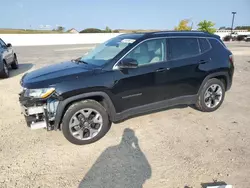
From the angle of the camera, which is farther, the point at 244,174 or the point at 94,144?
the point at 94,144

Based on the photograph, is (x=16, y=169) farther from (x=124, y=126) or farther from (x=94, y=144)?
(x=124, y=126)

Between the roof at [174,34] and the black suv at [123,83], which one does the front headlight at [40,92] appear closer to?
the black suv at [123,83]

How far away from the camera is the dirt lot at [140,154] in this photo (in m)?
2.65

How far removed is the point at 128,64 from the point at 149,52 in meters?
0.65

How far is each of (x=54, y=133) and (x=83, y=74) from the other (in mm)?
1302

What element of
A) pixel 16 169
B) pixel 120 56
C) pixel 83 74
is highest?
pixel 120 56

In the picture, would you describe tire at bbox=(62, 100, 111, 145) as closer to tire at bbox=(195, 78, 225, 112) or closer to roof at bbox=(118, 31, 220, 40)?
roof at bbox=(118, 31, 220, 40)

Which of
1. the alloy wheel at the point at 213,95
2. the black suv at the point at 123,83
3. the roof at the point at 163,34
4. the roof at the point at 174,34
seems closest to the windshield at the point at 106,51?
the black suv at the point at 123,83

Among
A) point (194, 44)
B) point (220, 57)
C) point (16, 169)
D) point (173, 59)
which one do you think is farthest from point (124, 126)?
point (220, 57)

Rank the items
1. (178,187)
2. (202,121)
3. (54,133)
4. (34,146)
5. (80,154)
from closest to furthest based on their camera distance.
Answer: (178,187)
(80,154)
(34,146)
(54,133)
(202,121)

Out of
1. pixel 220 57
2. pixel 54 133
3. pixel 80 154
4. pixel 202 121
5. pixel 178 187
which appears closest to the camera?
pixel 178 187

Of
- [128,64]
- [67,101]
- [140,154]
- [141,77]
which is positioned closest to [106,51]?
[128,64]

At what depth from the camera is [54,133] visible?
382 cm

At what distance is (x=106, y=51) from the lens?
407cm
